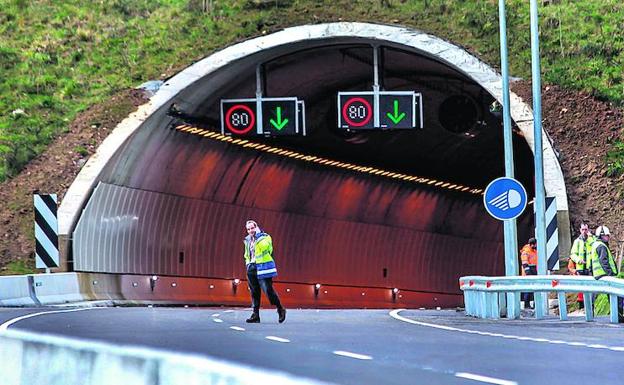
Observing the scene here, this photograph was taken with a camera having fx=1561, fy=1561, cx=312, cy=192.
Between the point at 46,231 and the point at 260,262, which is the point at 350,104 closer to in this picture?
the point at 46,231

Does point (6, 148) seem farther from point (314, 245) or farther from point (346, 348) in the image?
point (346, 348)

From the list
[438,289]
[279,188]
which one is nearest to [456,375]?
[279,188]

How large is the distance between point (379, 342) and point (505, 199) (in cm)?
1045

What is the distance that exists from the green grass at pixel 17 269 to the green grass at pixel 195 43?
315 cm

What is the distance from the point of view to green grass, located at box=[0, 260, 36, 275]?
110ft

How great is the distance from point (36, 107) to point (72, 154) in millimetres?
3249

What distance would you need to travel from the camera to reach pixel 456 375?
12.0 m

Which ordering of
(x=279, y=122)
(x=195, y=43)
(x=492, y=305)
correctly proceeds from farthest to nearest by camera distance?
(x=195, y=43) → (x=279, y=122) → (x=492, y=305)

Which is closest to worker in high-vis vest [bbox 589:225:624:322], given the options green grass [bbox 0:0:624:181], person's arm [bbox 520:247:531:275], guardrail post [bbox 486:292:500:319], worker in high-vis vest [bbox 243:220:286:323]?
guardrail post [bbox 486:292:500:319]

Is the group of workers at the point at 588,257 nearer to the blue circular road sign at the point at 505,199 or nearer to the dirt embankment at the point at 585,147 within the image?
the blue circular road sign at the point at 505,199

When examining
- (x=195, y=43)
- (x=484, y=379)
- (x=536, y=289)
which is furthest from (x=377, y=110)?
(x=484, y=379)

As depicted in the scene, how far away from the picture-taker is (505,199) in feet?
88.6

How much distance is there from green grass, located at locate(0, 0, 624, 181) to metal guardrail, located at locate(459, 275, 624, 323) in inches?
378


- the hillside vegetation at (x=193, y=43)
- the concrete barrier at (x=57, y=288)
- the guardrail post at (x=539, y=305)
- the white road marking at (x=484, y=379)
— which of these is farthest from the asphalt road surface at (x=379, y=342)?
the hillside vegetation at (x=193, y=43)
